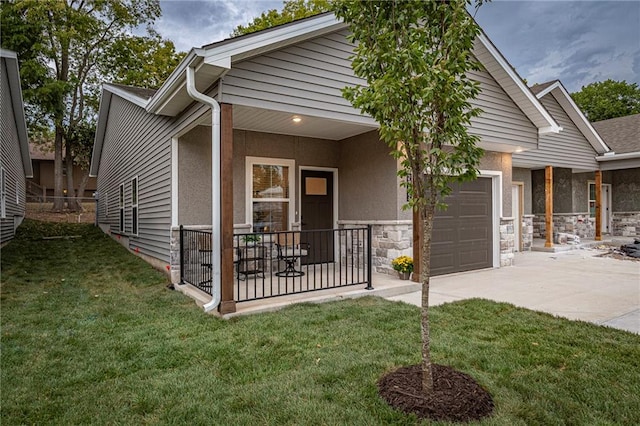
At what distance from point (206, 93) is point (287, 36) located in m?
1.28

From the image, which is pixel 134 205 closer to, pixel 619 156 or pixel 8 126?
pixel 8 126

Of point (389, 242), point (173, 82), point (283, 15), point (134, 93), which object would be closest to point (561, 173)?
point (389, 242)

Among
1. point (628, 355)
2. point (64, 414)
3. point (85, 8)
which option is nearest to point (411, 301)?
point (628, 355)

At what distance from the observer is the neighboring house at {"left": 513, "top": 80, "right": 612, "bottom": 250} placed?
10.5 m

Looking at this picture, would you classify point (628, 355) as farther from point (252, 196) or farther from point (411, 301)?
point (252, 196)

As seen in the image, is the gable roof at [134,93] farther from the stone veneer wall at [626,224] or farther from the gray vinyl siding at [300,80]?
the stone veneer wall at [626,224]

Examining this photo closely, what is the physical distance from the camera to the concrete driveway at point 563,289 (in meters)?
4.50

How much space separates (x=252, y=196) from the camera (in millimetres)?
6891

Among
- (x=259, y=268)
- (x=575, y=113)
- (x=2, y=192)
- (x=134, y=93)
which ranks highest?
(x=575, y=113)

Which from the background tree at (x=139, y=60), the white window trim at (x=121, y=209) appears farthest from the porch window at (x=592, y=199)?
the background tree at (x=139, y=60)

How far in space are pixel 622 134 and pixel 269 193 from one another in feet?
43.6

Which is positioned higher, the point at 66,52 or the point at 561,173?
the point at 66,52

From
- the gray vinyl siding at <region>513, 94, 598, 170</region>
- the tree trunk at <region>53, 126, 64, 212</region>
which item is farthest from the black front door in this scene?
the tree trunk at <region>53, 126, 64, 212</region>

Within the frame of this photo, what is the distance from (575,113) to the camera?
1080 centimetres
